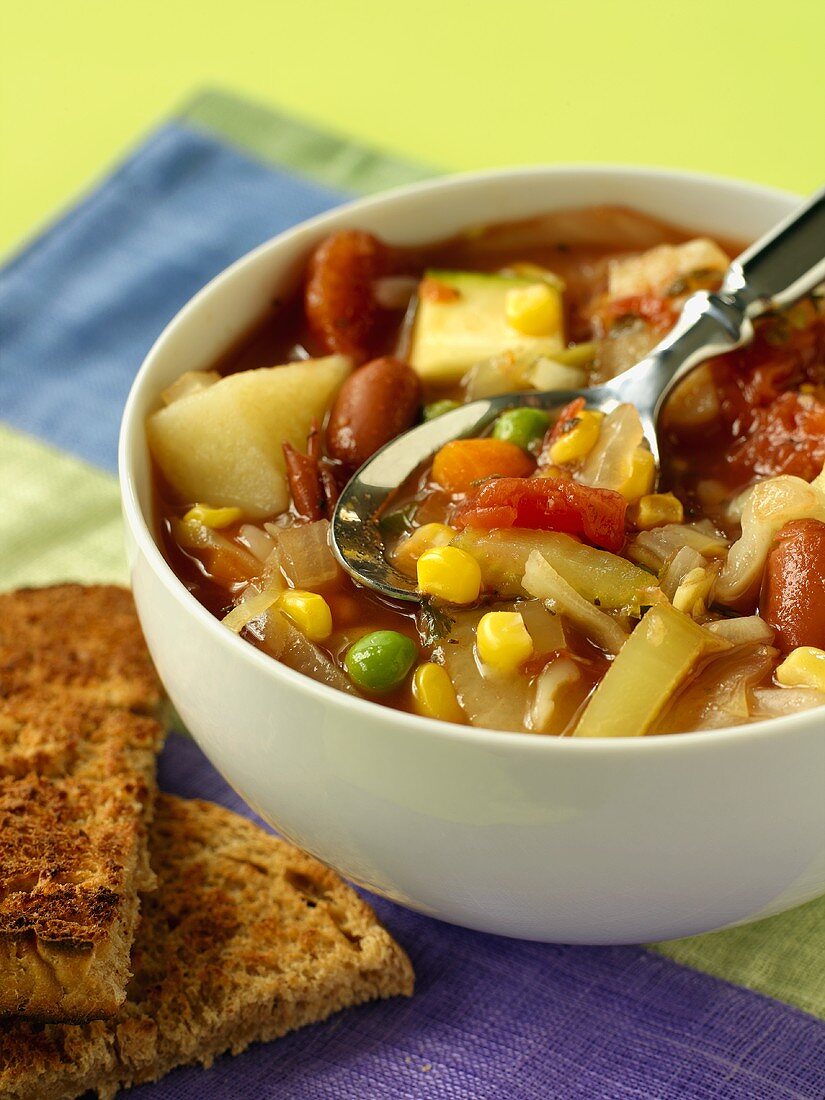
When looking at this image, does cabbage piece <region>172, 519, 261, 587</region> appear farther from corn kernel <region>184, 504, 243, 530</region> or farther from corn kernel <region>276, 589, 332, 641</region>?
corn kernel <region>276, 589, 332, 641</region>

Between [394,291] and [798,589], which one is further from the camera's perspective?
[394,291]

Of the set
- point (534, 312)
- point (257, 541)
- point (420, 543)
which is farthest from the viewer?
point (534, 312)

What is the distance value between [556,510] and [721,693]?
Result: 0.54 metres

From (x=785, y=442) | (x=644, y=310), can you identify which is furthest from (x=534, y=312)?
(x=785, y=442)

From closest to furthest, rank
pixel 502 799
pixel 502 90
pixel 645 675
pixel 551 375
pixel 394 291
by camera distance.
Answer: pixel 502 799 < pixel 645 675 < pixel 551 375 < pixel 394 291 < pixel 502 90

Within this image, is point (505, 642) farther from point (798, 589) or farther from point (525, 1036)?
point (525, 1036)

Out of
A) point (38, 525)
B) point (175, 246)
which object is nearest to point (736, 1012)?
point (38, 525)

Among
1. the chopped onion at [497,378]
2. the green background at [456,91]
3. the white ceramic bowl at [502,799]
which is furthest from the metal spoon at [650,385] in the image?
the green background at [456,91]

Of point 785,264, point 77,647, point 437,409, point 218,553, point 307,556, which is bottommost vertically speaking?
point 77,647

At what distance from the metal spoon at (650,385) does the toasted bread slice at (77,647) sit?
83 cm

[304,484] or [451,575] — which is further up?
[451,575]

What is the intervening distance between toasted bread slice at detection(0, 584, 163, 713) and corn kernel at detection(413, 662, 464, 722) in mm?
1051

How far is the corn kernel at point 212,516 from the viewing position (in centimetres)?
303

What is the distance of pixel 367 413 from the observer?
10.4ft
